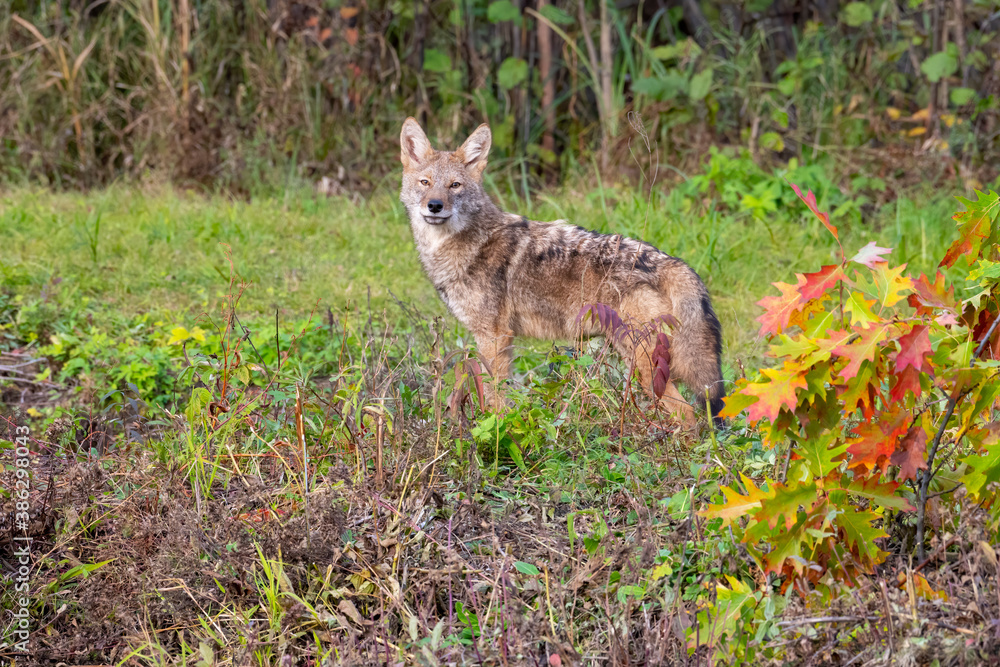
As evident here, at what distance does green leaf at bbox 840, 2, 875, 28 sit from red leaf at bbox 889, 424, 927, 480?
6.80 m

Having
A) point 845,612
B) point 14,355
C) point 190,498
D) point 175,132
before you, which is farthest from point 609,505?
point 175,132

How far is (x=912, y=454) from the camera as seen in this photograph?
2227 mm

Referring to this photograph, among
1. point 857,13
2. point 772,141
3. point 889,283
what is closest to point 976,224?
point 889,283

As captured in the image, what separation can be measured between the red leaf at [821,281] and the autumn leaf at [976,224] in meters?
0.42

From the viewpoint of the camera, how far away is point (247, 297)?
18.4 feet

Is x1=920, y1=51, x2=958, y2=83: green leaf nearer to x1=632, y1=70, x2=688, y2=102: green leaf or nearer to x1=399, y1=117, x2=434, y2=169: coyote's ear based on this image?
x1=632, y1=70, x2=688, y2=102: green leaf

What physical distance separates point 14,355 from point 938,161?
706cm

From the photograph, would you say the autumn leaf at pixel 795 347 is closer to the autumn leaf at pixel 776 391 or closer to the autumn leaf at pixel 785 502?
the autumn leaf at pixel 776 391

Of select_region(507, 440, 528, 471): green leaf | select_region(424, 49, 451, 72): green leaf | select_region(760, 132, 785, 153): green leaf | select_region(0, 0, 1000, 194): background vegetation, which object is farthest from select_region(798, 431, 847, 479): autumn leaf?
select_region(424, 49, 451, 72): green leaf

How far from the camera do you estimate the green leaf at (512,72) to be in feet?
26.2

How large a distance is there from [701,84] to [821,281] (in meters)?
5.91

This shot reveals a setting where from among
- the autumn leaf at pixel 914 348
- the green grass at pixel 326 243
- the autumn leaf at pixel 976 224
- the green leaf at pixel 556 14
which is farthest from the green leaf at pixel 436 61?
the autumn leaf at pixel 914 348

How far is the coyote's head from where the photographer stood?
4.68 m

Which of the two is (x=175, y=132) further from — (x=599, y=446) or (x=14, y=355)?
(x=599, y=446)
